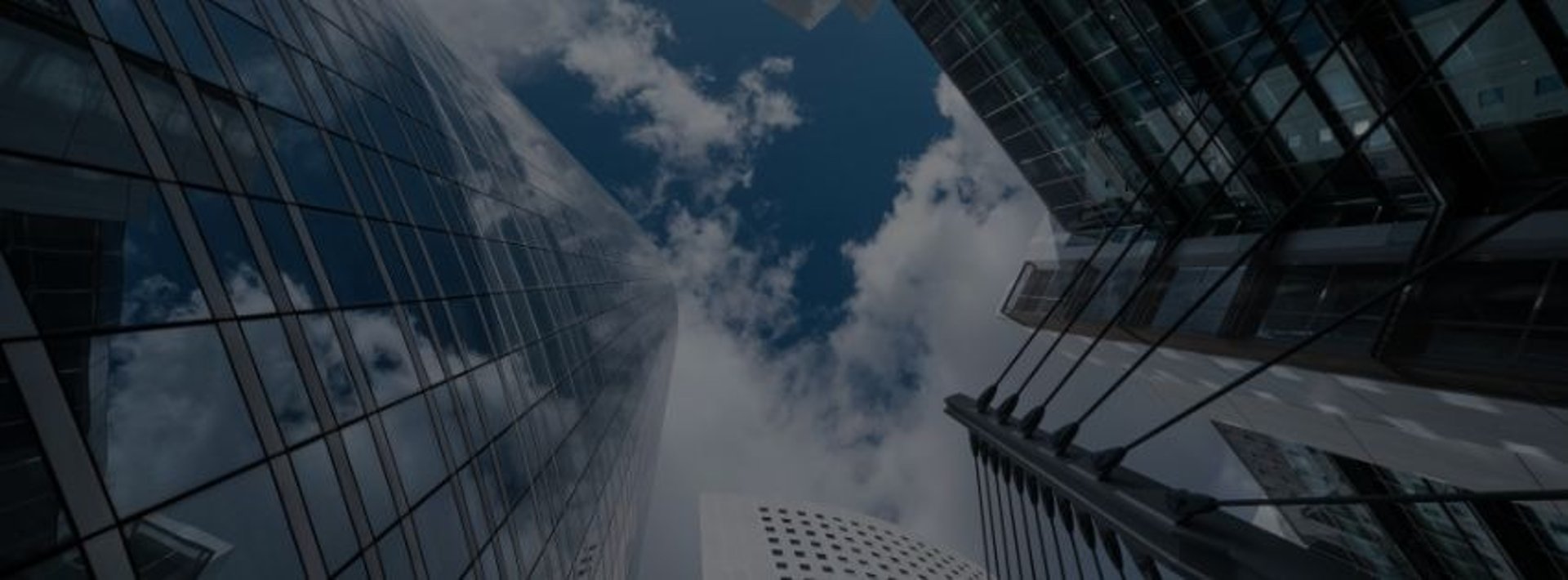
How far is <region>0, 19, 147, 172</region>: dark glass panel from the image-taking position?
7.62m

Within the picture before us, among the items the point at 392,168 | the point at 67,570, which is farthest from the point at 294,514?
the point at 392,168

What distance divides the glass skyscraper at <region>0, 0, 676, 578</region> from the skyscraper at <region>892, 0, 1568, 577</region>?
10.5 m

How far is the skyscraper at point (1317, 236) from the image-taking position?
1518 cm

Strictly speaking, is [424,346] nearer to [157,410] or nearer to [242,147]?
[242,147]

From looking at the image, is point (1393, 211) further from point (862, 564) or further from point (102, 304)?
point (862, 564)

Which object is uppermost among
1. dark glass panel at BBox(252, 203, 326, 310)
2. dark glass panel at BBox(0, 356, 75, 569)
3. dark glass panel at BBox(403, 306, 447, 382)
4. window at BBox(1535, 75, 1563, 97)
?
dark glass panel at BBox(252, 203, 326, 310)

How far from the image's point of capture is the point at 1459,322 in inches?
836

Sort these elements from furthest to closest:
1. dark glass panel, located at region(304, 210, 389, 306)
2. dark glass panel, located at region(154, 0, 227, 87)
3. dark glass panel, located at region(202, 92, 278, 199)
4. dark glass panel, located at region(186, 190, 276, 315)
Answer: dark glass panel, located at region(304, 210, 389, 306)
dark glass panel, located at region(202, 92, 278, 199)
dark glass panel, located at region(154, 0, 227, 87)
dark glass panel, located at region(186, 190, 276, 315)

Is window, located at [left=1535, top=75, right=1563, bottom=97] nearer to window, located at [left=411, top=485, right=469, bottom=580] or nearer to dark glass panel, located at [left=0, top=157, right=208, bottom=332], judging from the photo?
window, located at [left=411, top=485, right=469, bottom=580]

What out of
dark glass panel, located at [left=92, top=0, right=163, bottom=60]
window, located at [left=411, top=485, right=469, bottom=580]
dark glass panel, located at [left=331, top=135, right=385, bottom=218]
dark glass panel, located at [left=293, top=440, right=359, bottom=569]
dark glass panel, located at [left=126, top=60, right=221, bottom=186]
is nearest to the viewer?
dark glass panel, located at [left=92, top=0, right=163, bottom=60]

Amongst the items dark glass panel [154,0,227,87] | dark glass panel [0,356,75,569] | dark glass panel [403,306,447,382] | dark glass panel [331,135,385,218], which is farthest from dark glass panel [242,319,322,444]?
dark glass panel [331,135,385,218]

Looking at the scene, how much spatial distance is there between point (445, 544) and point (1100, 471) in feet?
41.7

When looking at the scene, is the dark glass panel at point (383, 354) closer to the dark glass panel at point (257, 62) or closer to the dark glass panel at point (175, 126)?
the dark glass panel at point (175, 126)

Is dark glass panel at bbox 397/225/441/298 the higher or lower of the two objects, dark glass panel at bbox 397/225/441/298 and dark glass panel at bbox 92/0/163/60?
the lower
